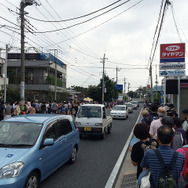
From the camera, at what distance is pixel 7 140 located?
4.50 meters

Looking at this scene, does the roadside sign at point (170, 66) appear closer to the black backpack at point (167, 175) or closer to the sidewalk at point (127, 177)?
the sidewalk at point (127, 177)

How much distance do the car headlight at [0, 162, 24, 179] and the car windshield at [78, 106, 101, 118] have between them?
7.14 m

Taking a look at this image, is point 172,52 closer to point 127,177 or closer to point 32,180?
point 127,177

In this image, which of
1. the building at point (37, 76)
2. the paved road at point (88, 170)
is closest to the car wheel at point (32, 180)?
the paved road at point (88, 170)

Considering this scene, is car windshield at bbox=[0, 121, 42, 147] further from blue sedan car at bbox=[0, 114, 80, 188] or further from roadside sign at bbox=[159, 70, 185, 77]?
roadside sign at bbox=[159, 70, 185, 77]

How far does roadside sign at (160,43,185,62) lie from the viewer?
13820 millimetres

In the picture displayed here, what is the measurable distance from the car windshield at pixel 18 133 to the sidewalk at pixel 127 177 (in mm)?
2244

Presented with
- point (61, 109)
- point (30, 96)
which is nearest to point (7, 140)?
point (61, 109)

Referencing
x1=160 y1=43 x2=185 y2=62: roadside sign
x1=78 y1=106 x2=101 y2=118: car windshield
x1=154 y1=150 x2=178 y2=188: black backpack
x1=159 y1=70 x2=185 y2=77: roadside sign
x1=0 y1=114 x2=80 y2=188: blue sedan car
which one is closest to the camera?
x1=154 y1=150 x2=178 y2=188: black backpack

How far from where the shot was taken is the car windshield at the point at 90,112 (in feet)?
35.2

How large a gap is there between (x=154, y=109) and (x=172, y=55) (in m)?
8.01

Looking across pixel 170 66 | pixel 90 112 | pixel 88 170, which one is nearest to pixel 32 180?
pixel 88 170

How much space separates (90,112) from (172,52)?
7.33 metres

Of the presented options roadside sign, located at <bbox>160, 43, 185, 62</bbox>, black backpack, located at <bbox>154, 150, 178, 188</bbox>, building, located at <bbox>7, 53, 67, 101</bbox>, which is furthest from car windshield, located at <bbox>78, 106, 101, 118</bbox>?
building, located at <bbox>7, 53, 67, 101</bbox>
